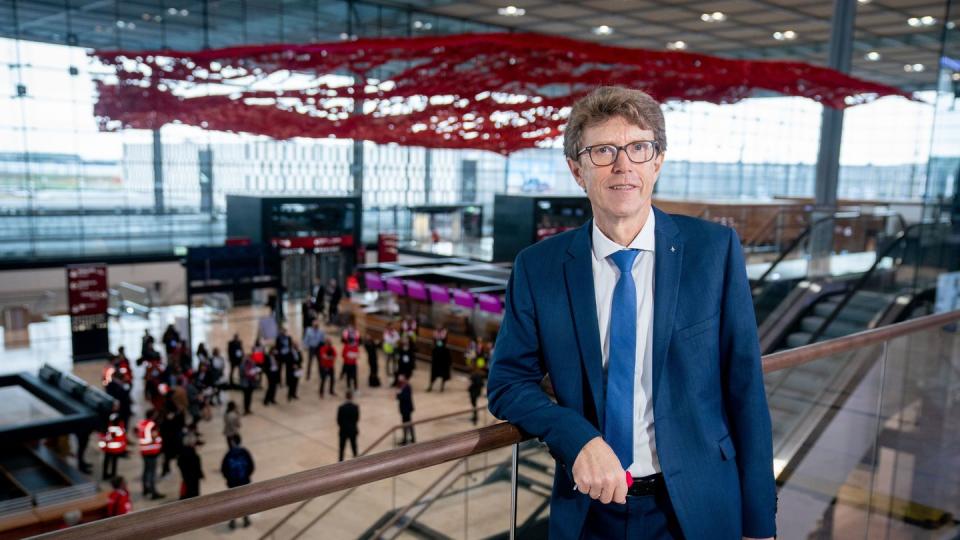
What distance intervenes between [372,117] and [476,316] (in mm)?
8492

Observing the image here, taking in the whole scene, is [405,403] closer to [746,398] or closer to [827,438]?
[827,438]

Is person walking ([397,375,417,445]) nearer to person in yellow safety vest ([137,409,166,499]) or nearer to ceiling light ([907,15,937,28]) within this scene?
person in yellow safety vest ([137,409,166,499])

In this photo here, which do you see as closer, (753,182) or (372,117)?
(372,117)

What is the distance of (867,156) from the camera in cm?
4072

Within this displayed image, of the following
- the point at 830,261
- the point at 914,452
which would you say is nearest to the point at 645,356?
Answer: the point at 914,452

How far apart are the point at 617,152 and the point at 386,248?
2918cm

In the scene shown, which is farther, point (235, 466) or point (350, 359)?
point (350, 359)

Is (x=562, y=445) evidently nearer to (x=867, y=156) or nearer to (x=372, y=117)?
(x=372, y=117)

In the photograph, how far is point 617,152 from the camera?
1931 millimetres

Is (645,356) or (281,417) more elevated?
(645,356)

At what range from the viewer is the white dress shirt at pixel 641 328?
2.01 meters

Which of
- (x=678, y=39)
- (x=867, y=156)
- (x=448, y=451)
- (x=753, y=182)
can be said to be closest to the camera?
(x=448, y=451)

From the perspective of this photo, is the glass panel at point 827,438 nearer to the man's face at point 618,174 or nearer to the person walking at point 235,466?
the man's face at point 618,174

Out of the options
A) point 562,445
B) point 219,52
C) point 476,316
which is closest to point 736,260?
point 562,445
